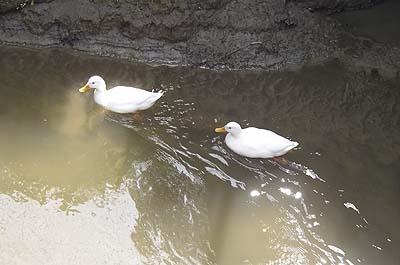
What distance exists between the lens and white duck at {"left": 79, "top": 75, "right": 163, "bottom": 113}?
484 centimetres

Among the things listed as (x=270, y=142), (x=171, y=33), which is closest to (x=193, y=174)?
(x=270, y=142)

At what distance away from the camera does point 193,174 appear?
4.31 metres

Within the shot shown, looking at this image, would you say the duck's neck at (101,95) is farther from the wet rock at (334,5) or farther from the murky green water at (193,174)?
the wet rock at (334,5)

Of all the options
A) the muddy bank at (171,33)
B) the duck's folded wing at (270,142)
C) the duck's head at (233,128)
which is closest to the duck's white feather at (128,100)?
Answer: the duck's head at (233,128)

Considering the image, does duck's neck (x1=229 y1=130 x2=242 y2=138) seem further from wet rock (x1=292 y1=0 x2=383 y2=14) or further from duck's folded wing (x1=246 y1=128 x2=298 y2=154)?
wet rock (x1=292 y1=0 x2=383 y2=14)

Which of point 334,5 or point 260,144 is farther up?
point 334,5

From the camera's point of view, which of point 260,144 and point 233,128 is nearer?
point 260,144

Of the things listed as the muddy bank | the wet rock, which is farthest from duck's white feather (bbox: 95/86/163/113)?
the wet rock

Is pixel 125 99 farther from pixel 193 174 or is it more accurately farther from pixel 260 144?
pixel 260 144

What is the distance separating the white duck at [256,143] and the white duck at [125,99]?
85 centimetres

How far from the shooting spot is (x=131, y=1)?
6.12 m

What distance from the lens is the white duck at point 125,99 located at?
484 centimetres

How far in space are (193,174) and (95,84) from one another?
4.85 feet

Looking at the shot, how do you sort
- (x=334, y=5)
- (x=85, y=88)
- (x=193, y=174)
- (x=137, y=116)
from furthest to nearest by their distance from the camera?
(x=334, y=5)
(x=85, y=88)
(x=137, y=116)
(x=193, y=174)
